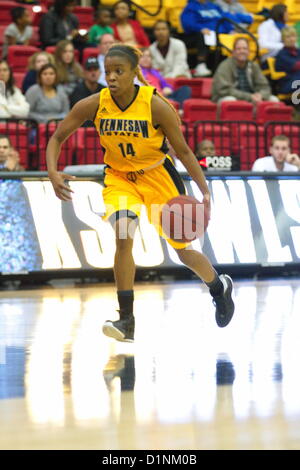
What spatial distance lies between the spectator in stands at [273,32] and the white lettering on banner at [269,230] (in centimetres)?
647

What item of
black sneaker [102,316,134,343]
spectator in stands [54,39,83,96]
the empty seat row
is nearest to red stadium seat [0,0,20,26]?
spectator in stands [54,39,83,96]

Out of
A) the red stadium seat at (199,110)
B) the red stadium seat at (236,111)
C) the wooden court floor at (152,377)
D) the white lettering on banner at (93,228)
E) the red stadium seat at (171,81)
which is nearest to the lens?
the wooden court floor at (152,377)

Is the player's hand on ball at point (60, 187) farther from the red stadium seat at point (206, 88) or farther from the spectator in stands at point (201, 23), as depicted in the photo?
the spectator in stands at point (201, 23)

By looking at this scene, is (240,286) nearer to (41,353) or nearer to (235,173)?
(235,173)

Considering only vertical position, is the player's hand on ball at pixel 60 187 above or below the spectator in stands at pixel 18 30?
below

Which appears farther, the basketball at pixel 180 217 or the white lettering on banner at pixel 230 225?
the white lettering on banner at pixel 230 225

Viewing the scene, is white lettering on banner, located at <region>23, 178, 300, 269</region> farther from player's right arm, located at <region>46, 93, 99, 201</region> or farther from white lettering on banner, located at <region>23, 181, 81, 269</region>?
player's right arm, located at <region>46, 93, 99, 201</region>

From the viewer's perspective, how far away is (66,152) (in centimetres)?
1385

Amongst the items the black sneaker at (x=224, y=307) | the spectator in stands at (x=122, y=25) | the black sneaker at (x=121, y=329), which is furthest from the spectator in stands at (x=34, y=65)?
the black sneaker at (x=121, y=329)

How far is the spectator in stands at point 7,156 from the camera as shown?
1245 cm

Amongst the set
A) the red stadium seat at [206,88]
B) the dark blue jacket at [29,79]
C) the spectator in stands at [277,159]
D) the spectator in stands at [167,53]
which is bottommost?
the spectator in stands at [277,159]

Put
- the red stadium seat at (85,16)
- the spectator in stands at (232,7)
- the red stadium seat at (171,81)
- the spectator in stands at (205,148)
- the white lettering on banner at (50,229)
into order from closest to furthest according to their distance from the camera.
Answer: the white lettering on banner at (50,229) → the spectator in stands at (205,148) → the red stadium seat at (171,81) → the red stadium seat at (85,16) → the spectator in stands at (232,7)

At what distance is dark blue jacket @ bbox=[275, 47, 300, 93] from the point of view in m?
17.9

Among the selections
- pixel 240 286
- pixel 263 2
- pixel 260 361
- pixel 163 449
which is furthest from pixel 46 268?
pixel 263 2
